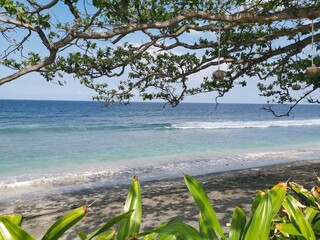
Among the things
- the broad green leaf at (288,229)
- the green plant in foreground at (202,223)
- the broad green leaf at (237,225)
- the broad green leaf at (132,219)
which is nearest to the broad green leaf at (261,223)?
the green plant in foreground at (202,223)

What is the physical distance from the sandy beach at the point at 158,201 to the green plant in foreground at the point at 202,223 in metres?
4.69

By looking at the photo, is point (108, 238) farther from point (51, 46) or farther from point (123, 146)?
point (123, 146)

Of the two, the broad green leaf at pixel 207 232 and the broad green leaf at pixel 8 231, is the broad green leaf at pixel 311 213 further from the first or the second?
the broad green leaf at pixel 8 231

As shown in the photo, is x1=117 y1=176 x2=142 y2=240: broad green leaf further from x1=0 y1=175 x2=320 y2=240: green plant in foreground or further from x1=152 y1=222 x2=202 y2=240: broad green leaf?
x1=152 y1=222 x2=202 y2=240: broad green leaf

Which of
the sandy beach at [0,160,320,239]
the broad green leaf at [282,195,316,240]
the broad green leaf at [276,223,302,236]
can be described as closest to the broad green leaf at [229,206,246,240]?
the broad green leaf at [276,223,302,236]

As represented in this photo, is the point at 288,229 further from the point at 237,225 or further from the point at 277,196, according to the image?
the point at 237,225

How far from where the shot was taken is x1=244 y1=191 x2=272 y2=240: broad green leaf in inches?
57.9

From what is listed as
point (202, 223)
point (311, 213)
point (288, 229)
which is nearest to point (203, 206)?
point (202, 223)

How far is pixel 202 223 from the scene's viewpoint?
170 centimetres

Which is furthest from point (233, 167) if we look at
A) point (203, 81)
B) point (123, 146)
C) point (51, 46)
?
point (51, 46)

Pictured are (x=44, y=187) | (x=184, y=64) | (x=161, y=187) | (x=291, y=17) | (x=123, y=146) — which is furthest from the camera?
(x=123, y=146)

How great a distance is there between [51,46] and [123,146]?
19.2 metres

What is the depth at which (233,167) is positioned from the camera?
15.6m

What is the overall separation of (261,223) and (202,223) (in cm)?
33
